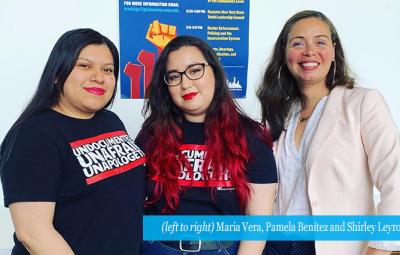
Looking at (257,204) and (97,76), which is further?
(257,204)

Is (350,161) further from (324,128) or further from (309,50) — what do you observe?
(309,50)

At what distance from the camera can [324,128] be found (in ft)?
4.25

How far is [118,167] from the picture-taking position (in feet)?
3.75

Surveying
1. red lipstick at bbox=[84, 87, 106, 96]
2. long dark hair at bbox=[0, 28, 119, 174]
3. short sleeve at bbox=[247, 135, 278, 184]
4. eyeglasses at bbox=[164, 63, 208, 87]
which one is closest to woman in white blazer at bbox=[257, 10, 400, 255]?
short sleeve at bbox=[247, 135, 278, 184]

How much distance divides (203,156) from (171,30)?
42.3 inches

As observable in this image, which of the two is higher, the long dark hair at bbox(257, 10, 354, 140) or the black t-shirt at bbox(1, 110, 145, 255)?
the long dark hair at bbox(257, 10, 354, 140)

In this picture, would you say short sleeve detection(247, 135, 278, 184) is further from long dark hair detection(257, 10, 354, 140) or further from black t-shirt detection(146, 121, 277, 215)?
long dark hair detection(257, 10, 354, 140)

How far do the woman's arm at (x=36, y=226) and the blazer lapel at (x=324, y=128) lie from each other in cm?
90

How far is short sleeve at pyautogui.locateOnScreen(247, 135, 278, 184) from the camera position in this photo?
4.13 feet

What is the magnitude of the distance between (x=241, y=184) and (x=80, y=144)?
0.57m

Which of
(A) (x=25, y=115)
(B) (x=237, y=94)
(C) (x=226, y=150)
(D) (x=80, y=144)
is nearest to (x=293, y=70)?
(C) (x=226, y=150)

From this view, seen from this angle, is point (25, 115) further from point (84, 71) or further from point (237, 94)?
point (237, 94)
